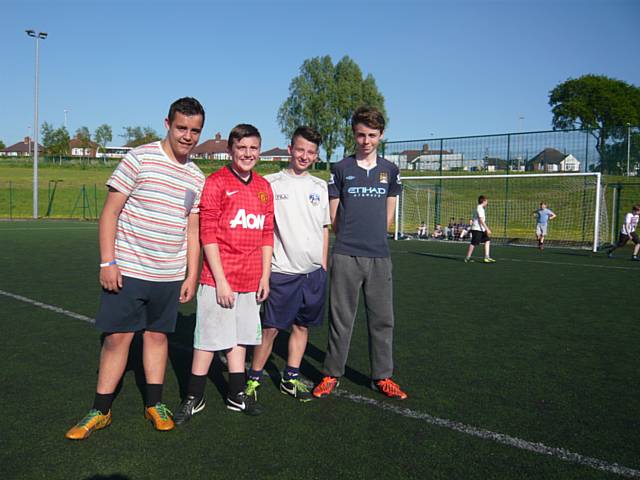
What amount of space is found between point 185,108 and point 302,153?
93cm

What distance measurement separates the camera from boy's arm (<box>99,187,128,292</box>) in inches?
127

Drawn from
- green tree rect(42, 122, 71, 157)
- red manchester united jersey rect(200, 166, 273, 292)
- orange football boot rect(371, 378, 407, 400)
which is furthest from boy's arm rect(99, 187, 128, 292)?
green tree rect(42, 122, 71, 157)

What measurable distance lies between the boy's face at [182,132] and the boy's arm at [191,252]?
435 millimetres

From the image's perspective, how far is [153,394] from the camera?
3.60 meters

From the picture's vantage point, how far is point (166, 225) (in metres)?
3.41

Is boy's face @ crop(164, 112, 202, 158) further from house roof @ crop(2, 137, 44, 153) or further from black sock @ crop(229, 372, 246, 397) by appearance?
house roof @ crop(2, 137, 44, 153)

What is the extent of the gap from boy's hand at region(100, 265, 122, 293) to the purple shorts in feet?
3.64

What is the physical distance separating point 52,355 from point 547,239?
21.1 meters

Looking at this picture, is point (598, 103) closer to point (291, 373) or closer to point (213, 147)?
point (291, 373)

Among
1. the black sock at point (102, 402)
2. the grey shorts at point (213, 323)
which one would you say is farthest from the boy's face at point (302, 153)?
the black sock at point (102, 402)

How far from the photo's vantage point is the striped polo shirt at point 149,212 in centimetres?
329

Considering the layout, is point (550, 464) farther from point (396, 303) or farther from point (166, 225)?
point (396, 303)

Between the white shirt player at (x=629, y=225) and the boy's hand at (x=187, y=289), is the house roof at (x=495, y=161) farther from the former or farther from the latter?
the boy's hand at (x=187, y=289)

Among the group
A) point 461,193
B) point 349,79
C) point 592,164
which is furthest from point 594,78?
point 592,164
